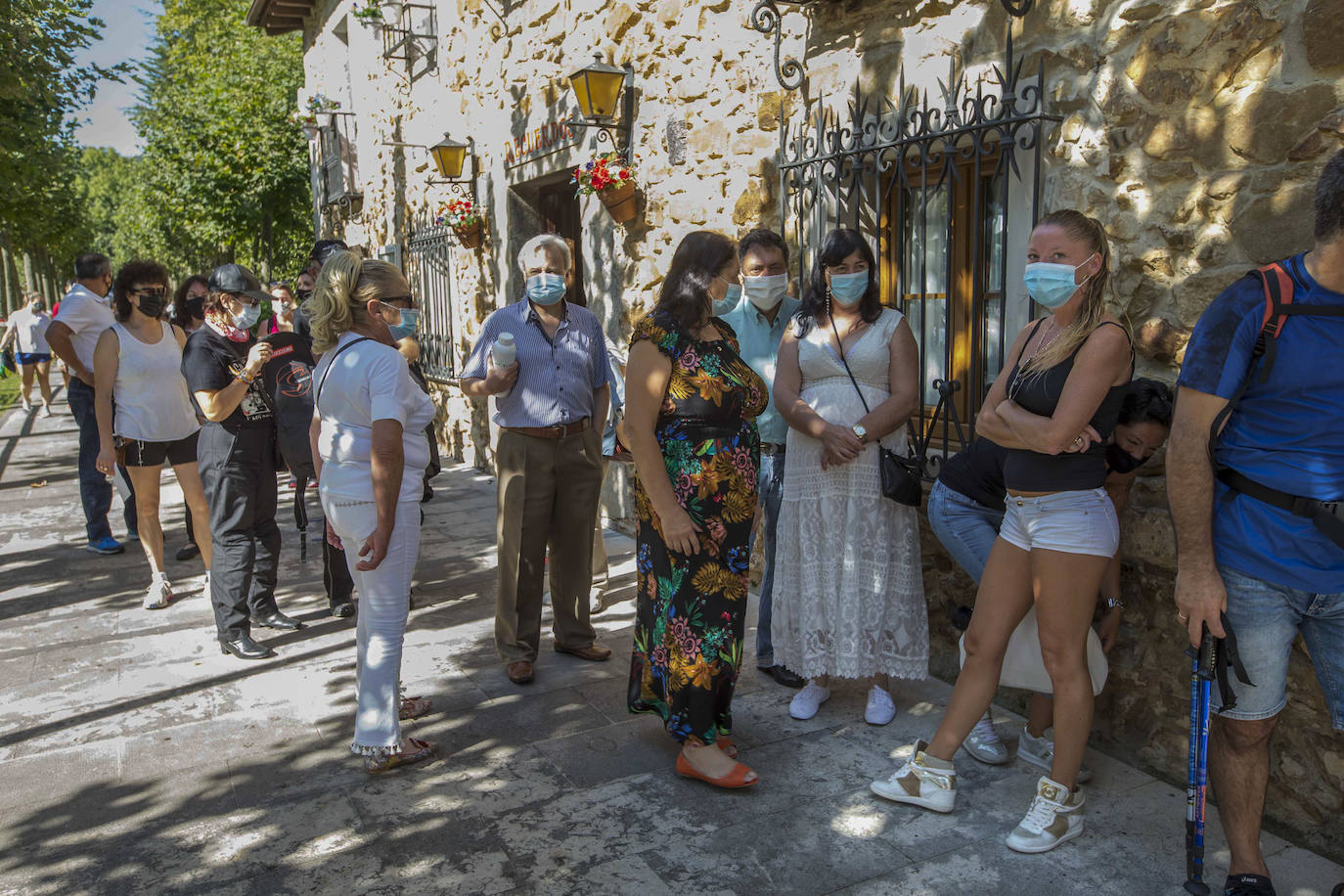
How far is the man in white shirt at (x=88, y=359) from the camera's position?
6742 millimetres

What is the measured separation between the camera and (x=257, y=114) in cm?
1758

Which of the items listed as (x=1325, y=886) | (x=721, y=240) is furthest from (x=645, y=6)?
(x=1325, y=886)

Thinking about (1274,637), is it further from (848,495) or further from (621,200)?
(621,200)

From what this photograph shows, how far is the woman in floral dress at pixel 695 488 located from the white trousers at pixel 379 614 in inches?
32.1

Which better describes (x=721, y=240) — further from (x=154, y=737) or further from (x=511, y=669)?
(x=154, y=737)

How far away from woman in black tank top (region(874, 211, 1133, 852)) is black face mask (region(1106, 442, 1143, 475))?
13 centimetres

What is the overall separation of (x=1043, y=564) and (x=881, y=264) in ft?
7.16

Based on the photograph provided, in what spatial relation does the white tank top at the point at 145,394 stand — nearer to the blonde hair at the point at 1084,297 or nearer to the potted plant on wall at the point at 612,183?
the potted plant on wall at the point at 612,183

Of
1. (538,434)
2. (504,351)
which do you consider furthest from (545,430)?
(504,351)

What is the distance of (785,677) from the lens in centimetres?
415

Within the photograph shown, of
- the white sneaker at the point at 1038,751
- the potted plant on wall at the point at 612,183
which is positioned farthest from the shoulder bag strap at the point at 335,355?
the potted plant on wall at the point at 612,183

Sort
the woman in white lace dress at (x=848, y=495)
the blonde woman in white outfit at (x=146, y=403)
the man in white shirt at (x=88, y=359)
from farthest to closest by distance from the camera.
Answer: the man in white shirt at (x=88, y=359)
the blonde woman in white outfit at (x=146, y=403)
the woman in white lace dress at (x=848, y=495)

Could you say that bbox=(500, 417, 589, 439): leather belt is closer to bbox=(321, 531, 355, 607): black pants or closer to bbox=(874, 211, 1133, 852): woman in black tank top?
bbox=(321, 531, 355, 607): black pants

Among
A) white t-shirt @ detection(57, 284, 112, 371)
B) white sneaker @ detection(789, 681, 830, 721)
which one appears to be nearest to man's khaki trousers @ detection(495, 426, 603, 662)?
white sneaker @ detection(789, 681, 830, 721)
